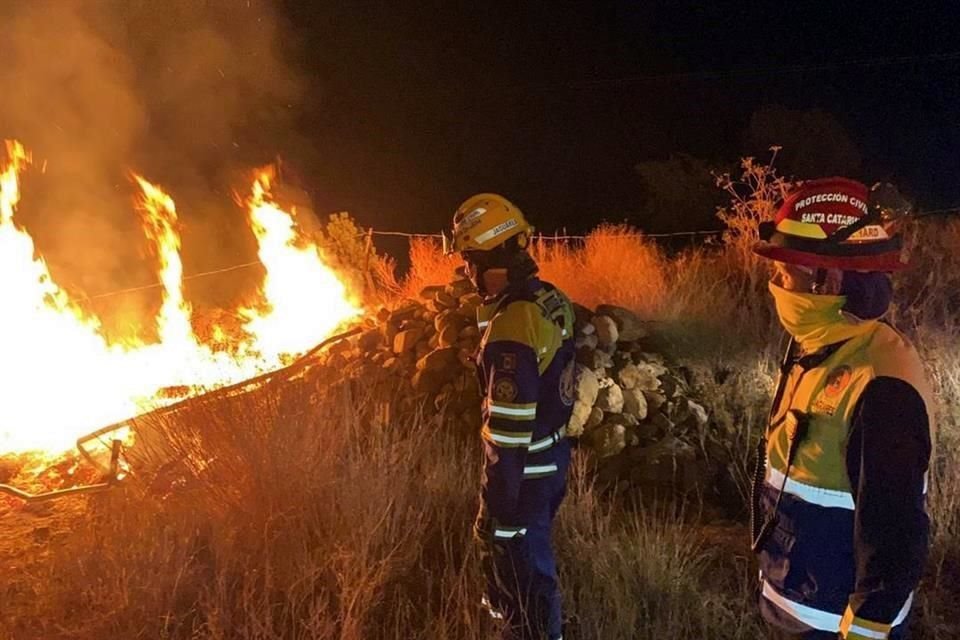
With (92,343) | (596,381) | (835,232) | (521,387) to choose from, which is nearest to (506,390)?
(521,387)

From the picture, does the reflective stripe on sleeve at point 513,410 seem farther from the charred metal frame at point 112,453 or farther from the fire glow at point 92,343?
the fire glow at point 92,343

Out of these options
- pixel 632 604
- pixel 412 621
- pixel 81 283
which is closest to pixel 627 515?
pixel 632 604

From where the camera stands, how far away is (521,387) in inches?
125

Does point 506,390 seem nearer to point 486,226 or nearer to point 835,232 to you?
point 486,226

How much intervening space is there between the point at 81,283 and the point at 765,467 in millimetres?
14741

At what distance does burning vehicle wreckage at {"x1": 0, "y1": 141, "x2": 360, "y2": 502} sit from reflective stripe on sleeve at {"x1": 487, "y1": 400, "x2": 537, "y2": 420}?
3293mm

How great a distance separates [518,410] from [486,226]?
88cm

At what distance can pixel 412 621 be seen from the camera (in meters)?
3.92

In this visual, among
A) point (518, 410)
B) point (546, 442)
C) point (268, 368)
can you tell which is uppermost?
point (518, 410)

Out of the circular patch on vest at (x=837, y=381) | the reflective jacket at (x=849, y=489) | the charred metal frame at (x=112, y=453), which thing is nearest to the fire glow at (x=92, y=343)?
the charred metal frame at (x=112, y=453)

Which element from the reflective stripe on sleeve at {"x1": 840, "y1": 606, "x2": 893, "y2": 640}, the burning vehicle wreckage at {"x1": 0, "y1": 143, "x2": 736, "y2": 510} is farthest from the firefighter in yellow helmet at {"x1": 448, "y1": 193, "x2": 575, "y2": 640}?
the burning vehicle wreckage at {"x1": 0, "y1": 143, "x2": 736, "y2": 510}

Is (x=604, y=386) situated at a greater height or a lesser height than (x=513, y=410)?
lesser

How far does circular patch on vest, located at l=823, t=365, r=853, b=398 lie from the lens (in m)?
2.12

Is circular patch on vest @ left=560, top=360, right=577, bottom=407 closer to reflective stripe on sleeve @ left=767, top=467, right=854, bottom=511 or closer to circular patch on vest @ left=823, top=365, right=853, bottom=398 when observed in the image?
reflective stripe on sleeve @ left=767, top=467, right=854, bottom=511
